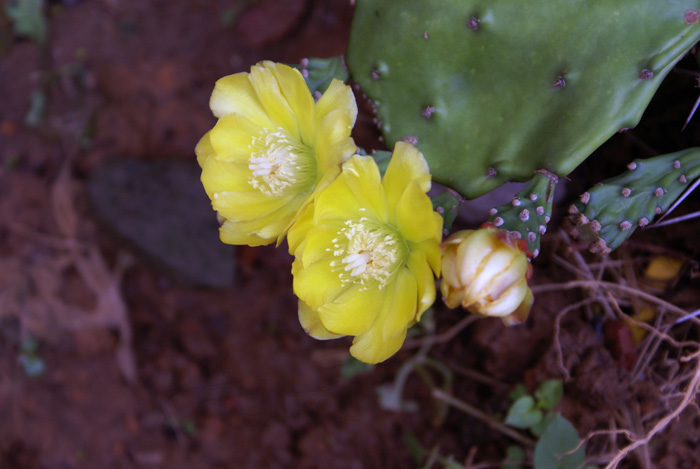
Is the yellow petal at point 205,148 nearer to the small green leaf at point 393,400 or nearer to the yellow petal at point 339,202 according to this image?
the yellow petal at point 339,202

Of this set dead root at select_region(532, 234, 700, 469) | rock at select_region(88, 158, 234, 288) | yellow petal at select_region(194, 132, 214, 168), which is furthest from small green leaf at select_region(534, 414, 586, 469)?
rock at select_region(88, 158, 234, 288)

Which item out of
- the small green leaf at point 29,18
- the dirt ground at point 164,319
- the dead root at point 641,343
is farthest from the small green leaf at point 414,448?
the small green leaf at point 29,18

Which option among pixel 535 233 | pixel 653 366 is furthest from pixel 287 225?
pixel 653 366

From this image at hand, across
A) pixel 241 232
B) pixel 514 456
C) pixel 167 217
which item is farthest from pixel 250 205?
pixel 167 217

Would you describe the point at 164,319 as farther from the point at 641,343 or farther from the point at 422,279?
the point at 641,343

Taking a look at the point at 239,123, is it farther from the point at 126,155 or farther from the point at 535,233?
the point at 126,155

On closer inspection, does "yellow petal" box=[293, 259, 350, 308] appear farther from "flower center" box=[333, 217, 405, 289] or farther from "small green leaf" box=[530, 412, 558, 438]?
"small green leaf" box=[530, 412, 558, 438]

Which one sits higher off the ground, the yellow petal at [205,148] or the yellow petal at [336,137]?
the yellow petal at [336,137]
